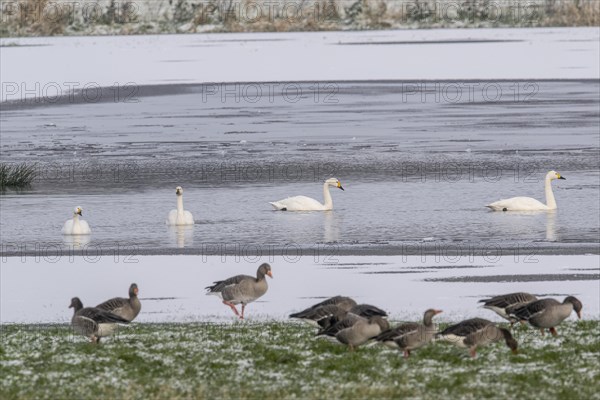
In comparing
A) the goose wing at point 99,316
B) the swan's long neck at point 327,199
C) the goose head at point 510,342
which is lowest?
the goose head at point 510,342

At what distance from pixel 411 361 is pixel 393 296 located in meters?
4.13

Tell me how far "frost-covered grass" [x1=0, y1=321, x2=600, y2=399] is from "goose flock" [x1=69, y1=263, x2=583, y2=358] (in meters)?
0.15

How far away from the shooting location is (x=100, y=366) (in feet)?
35.4

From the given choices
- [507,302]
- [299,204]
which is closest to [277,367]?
[507,302]

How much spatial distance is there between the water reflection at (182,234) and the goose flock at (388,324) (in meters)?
7.15

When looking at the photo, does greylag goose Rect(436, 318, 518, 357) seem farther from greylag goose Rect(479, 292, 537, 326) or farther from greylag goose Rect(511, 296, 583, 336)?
greylag goose Rect(479, 292, 537, 326)

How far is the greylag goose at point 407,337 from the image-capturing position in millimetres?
10758

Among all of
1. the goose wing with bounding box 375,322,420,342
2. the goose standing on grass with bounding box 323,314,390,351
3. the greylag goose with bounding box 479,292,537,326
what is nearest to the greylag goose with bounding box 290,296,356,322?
the goose standing on grass with bounding box 323,314,390,351

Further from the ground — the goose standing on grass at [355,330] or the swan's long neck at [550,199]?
the swan's long neck at [550,199]

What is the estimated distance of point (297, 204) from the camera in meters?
23.1

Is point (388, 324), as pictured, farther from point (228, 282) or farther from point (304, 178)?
point (304, 178)

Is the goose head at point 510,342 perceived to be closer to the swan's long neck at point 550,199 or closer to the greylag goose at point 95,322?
the greylag goose at point 95,322

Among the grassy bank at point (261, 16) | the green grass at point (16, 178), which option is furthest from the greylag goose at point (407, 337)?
the grassy bank at point (261, 16)

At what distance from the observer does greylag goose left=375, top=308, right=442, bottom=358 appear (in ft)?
35.3
